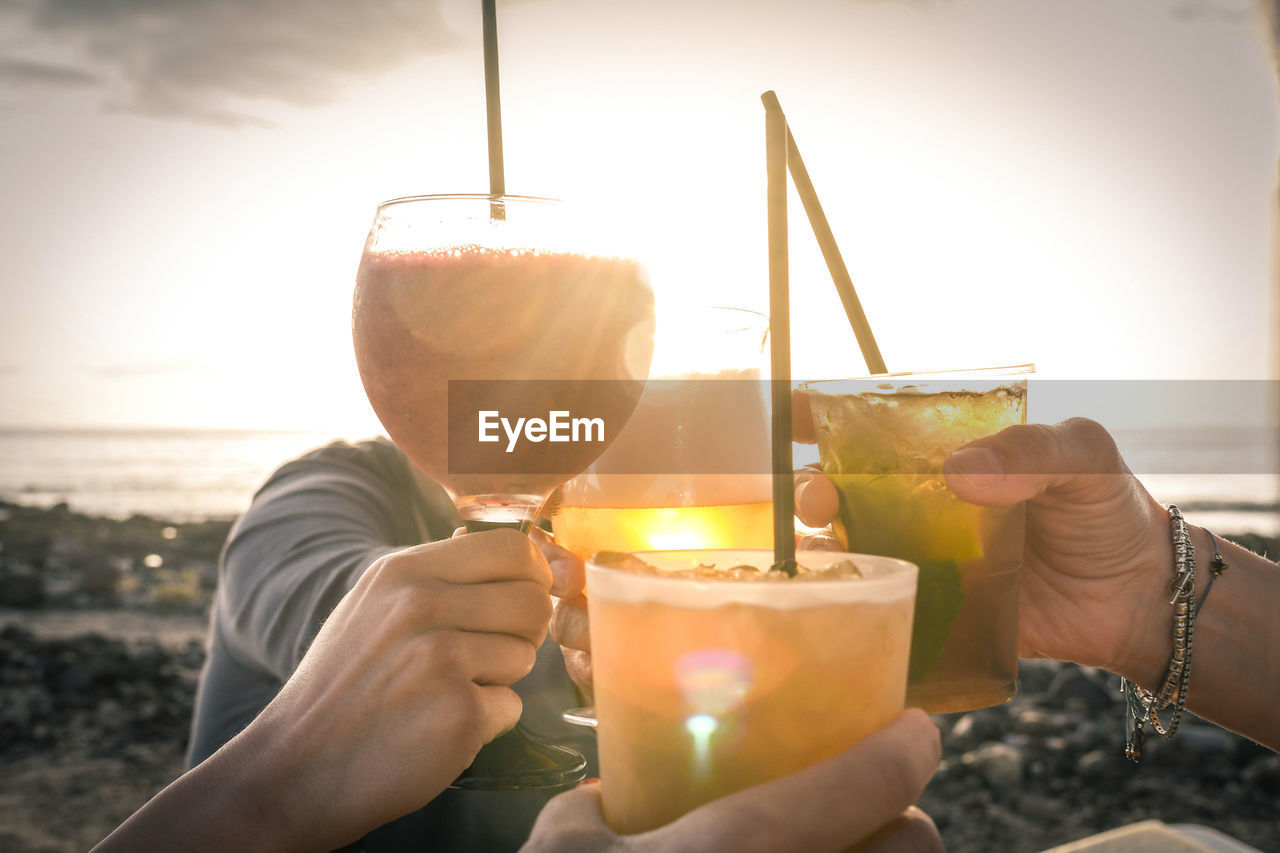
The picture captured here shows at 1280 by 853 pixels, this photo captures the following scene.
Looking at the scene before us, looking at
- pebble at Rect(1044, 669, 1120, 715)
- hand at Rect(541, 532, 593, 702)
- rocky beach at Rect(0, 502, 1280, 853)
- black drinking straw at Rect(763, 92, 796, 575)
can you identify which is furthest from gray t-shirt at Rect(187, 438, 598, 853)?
pebble at Rect(1044, 669, 1120, 715)

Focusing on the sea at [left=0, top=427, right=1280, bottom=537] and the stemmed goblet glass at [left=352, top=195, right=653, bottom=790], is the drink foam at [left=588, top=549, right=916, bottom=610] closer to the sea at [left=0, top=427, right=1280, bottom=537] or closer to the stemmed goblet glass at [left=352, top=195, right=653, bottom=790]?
the stemmed goblet glass at [left=352, top=195, right=653, bottom=790]

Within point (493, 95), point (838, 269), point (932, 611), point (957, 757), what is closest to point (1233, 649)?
→ point (932, 611)

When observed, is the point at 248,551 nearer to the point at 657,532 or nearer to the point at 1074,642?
the point at 657,532

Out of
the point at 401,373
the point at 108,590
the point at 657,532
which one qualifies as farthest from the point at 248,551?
the point at 108,590

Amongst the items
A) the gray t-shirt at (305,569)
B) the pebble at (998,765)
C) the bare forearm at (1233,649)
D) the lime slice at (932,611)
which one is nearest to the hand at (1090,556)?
the bare forearm at (1233,649)

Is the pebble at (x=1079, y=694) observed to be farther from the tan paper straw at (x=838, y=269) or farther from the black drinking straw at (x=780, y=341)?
the black drinking straw at (x=780, y=341)

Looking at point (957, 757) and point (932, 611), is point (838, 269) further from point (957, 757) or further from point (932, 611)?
point (957, 757)

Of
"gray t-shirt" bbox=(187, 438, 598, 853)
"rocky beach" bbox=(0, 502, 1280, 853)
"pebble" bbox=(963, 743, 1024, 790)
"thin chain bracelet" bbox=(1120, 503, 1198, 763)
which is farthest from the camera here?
"pebble" bbox=(963, 743, 1024, 790)
